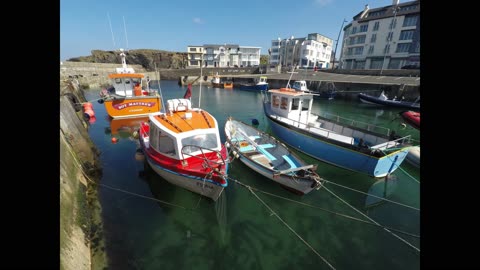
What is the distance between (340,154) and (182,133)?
924 cm

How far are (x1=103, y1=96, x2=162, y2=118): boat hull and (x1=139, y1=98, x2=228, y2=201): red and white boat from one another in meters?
14.0

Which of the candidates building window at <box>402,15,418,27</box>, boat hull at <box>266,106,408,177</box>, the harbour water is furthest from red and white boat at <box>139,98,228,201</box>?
building window at <box>402,15,418,27</box>

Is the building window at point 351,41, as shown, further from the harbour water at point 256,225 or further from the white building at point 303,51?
the harbour water at point 256,225

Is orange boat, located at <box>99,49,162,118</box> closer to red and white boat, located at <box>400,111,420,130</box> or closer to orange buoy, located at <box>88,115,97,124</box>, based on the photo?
orange buoy, located at <box>88,115,97,124</box>

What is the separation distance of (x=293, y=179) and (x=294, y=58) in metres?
89.5

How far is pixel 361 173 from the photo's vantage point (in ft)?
38.5

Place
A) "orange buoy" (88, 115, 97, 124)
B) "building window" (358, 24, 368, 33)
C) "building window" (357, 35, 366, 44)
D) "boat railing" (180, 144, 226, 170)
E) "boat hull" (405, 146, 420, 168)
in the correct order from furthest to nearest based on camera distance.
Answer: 1. "building window" (357, 35, 366, 44)
2. "building window" (358, 24, 368, 33)
3. "orange buoy" (88, 115, 97, 124)
4. "boat hull" (405, 146, 420, 168)
5. "boat railing" (180, 144, 226, 170)

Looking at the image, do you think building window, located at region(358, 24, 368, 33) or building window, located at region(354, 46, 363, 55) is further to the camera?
building window, located at region(354, 46, 363, 55)

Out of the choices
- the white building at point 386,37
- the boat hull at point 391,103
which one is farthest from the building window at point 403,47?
the boat hull at point 391,103

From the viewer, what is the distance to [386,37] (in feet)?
176

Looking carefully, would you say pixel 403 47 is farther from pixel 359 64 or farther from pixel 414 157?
pixel 414 157

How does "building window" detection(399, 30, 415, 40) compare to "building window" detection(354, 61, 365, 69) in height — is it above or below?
above

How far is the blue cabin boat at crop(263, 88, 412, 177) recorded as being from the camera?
10906 mm
